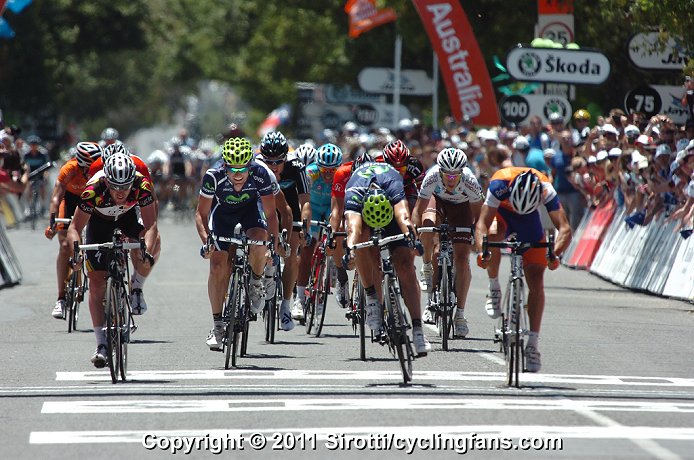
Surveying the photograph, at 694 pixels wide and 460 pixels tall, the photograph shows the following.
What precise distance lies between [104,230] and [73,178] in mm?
4280

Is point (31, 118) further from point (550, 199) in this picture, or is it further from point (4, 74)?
point (550, 199)

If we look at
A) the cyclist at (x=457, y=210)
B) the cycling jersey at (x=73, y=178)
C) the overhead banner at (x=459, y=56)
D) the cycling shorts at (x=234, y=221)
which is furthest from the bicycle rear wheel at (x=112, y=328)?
the overhead banner at (x=459, y=56)

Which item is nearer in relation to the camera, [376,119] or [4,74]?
[376,119]

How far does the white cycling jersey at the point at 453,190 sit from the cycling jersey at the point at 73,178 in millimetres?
3699

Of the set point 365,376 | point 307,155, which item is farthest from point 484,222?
point 307,155

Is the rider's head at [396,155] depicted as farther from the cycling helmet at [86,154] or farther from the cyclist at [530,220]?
the cycling helmet at [86,154]

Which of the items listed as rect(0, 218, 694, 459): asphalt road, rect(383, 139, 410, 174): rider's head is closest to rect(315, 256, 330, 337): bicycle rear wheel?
rect(0, 218, 694, 459): asphalt road

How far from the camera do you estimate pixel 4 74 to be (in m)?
55.6

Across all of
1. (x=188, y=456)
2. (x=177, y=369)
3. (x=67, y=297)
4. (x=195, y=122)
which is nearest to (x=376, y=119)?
(x=67, y=297)

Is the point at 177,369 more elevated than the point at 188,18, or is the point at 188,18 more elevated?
the point at 188,18

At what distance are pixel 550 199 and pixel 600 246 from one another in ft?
43.3

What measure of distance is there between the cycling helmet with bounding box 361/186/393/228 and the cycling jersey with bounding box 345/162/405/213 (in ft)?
1.21

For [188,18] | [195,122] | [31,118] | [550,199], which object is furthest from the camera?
[195,122]

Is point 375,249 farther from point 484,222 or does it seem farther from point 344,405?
point 344,405
